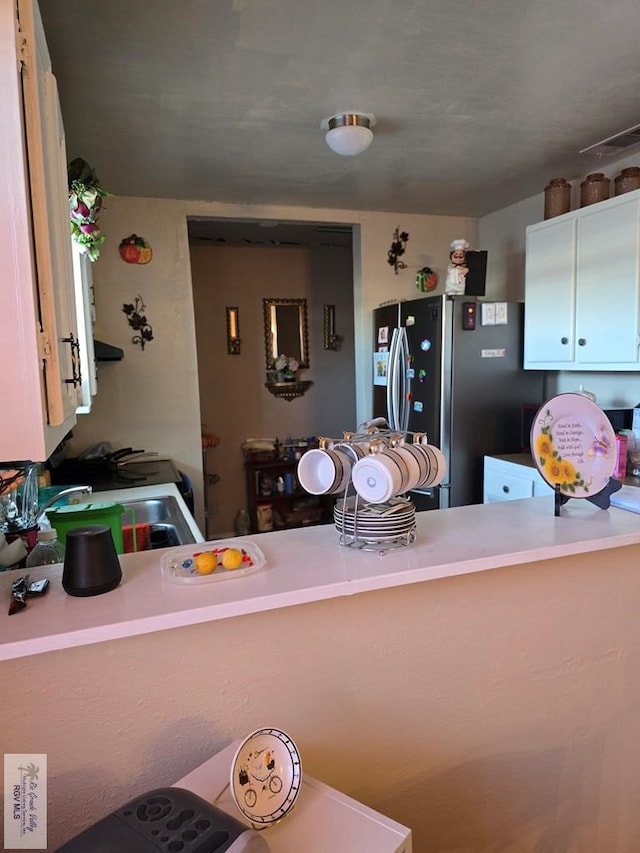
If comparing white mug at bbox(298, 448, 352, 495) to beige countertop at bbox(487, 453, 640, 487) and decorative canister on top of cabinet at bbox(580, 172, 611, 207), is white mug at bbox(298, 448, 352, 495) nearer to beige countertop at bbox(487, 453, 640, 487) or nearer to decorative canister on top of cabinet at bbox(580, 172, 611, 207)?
beige countertop at bbox(487, 453, 640, 487)

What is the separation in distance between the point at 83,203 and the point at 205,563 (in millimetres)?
1252

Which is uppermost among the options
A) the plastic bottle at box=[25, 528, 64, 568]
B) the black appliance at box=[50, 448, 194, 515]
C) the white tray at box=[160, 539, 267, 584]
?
the white tray at box=[160, 539, 267, 584]

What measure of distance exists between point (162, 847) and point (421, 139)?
2510 mm

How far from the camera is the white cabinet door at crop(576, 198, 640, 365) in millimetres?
2432

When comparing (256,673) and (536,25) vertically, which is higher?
(536,25)

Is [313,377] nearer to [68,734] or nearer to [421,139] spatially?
[421,139]

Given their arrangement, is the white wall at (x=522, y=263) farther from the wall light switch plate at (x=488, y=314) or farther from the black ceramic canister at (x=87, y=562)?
the black ceramic canister at (x=87, y=562)

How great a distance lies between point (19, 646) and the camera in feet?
2.62

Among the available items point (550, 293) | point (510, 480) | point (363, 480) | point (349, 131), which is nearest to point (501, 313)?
point (550, 293)

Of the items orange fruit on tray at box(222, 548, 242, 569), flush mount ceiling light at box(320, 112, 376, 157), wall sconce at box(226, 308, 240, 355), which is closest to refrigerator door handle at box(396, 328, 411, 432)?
flush mount ceiling light at box(320, 112, 376, 157)

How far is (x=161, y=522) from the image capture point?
2.25 meters

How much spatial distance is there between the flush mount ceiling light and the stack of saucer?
1590 millimetres

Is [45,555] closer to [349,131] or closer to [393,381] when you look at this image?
[349,131]

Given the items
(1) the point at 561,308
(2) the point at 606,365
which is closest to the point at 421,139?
(1) the point at 561,308
